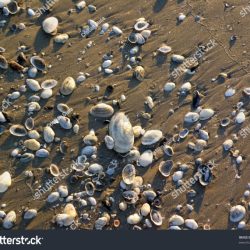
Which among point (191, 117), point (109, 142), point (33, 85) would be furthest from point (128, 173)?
point (33, 85)

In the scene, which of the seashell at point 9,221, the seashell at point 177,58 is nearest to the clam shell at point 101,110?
the seashell at point 177,58

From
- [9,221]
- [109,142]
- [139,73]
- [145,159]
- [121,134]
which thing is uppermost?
[139,73]

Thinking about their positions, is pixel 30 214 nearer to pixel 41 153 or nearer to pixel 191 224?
pixel 41 153

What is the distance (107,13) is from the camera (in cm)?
631

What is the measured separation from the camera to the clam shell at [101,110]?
6055 millimetres

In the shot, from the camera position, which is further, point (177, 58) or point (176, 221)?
point (177, 58)

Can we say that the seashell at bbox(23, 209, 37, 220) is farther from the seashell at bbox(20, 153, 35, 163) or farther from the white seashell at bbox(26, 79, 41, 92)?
the white seashell at bbox(26, 79, 41, 92)

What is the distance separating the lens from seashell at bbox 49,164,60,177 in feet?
19.4

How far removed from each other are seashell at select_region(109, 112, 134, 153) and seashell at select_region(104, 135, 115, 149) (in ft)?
0.11

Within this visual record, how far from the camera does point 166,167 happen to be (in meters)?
6.11

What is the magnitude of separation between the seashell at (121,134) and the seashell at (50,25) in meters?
1.33

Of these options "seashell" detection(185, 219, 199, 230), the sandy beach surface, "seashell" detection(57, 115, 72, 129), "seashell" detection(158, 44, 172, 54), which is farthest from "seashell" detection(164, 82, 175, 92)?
"seashell" detection(185, 219, 199, 230)

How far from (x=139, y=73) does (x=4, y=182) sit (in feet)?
6.77

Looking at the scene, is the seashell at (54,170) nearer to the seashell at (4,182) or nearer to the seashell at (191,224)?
the seashell at (4,182)
